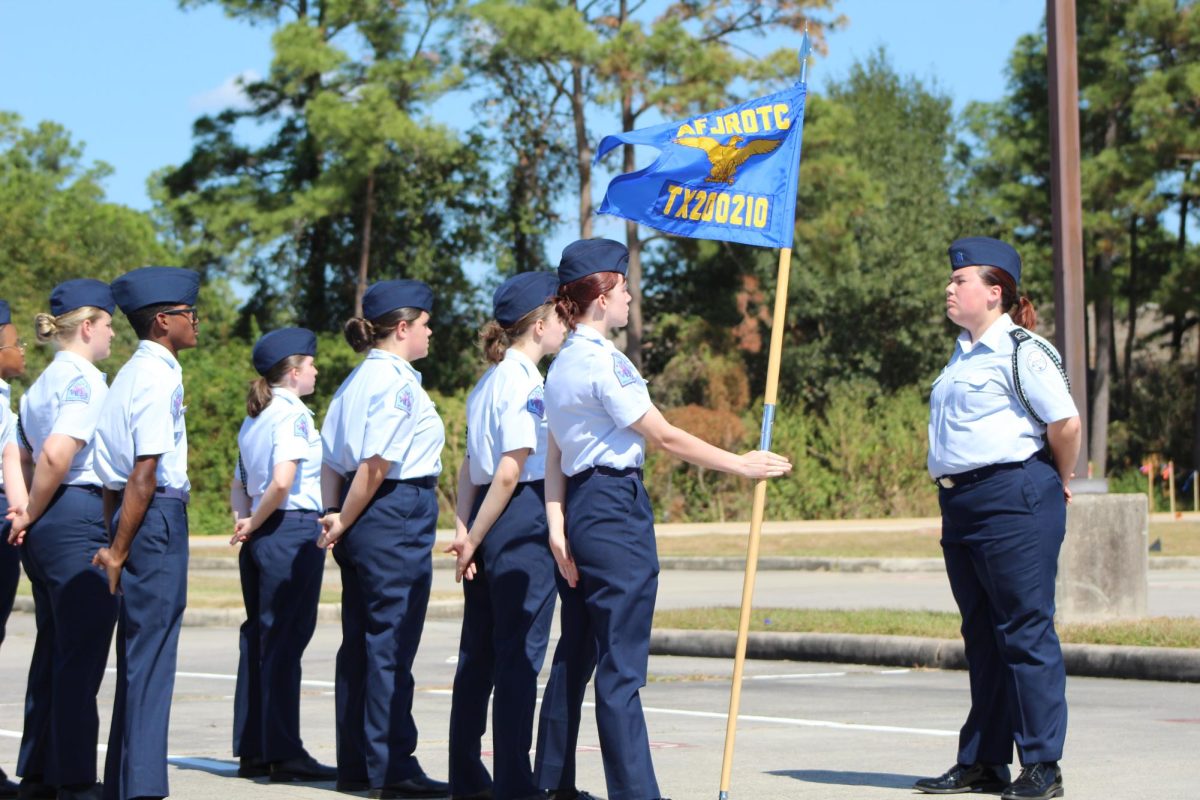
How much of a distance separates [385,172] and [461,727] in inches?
1444

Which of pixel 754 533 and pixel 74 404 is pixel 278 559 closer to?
pixel 74 404

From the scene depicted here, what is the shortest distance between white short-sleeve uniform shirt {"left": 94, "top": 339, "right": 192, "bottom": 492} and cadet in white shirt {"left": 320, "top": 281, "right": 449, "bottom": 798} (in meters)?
0.82


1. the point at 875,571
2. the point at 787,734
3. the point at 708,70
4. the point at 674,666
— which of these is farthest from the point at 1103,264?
the point at 787,734

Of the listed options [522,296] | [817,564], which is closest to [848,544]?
[817,564]

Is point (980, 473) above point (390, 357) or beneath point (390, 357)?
beneath

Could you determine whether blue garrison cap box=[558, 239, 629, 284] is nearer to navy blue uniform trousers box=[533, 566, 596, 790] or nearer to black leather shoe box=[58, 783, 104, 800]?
navy blue uniform trousers box=[533, 566, 596, 790]

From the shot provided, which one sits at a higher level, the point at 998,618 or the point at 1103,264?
the point at 1103,264

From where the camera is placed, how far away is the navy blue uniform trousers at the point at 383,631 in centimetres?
747

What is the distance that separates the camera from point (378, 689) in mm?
7480

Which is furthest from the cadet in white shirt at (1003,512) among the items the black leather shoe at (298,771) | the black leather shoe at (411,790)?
the black leather shoe at (298,771)

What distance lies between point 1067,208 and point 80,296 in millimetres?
7939

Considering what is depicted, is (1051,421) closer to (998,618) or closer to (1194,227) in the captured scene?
(998,618)

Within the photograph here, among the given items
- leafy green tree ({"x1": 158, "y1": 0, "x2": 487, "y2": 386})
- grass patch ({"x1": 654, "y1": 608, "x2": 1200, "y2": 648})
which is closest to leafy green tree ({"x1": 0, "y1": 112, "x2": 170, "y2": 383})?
leafy green tree ({"x1": 158, "y1": 0, "x2": 487, "y2": 386})

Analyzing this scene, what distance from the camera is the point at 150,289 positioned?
6.90 meters
